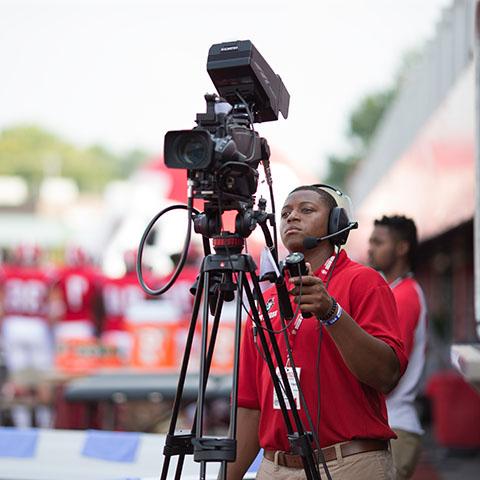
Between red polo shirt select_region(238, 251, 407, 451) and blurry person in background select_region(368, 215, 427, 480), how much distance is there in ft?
4.42

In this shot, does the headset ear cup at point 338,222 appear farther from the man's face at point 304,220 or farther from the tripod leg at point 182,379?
the tripod leg at point 182,379

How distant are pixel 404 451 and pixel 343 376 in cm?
158

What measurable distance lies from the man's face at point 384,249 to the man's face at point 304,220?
5.44ft

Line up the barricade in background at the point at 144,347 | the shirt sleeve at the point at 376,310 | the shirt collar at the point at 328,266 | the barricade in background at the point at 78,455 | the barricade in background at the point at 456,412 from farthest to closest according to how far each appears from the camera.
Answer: the barricade in background at the point at 144,347, the barricade in background at the point at 456,412, the barricade in background at the point at 78,455, the shirt collar at the point at 328,266, the shirt sleeve at the point at 376,310

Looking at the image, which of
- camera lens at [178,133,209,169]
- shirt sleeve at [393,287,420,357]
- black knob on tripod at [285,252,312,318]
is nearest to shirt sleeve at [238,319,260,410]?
black knob on tripod at [285,252,312,318]

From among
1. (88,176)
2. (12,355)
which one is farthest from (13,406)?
(88,176)

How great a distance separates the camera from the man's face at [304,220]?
3.71 metres

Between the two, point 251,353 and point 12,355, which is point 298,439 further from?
point 12,355

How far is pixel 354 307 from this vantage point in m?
3.58

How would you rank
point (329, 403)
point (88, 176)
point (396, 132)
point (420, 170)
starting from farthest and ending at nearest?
point (88, 176) → point (396, 132) → point (420, 170) → point (329, 403)

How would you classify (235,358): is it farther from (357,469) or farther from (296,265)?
(357,469)

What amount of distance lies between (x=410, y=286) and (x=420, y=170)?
7.71 m

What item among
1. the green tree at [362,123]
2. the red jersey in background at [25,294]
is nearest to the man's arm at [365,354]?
the red jersey in background at [25,294]

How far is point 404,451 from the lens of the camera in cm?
498
